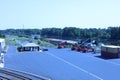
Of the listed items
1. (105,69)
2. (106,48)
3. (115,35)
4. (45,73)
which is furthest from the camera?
(115,35)

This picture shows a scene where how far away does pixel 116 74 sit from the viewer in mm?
15555

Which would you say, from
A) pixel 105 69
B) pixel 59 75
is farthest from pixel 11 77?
pixel 105 69

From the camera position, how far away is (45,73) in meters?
16.2

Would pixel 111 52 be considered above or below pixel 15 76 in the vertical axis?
above

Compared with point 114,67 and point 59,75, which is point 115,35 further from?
point 59,75

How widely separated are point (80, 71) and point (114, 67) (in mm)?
2646

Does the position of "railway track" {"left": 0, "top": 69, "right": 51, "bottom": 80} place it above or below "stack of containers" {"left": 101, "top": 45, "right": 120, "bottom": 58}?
below

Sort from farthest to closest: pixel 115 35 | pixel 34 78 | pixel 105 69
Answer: pixel 115 35 → pixel 105 69 → pixel 34 78

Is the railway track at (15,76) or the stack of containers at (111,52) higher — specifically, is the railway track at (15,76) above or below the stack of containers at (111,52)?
below

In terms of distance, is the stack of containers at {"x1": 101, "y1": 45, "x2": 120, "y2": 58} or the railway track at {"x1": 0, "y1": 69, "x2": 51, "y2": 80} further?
the stack of containers at {"x1": 101, "y1": 45, "x2": 120, "y2": 58}

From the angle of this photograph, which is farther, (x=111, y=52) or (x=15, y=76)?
(x=111, y=52)

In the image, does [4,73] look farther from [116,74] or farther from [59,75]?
[116,74]

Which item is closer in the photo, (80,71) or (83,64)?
(80,71)

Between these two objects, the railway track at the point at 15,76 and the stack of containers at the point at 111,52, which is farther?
the stack of containers at the point at 111,52
